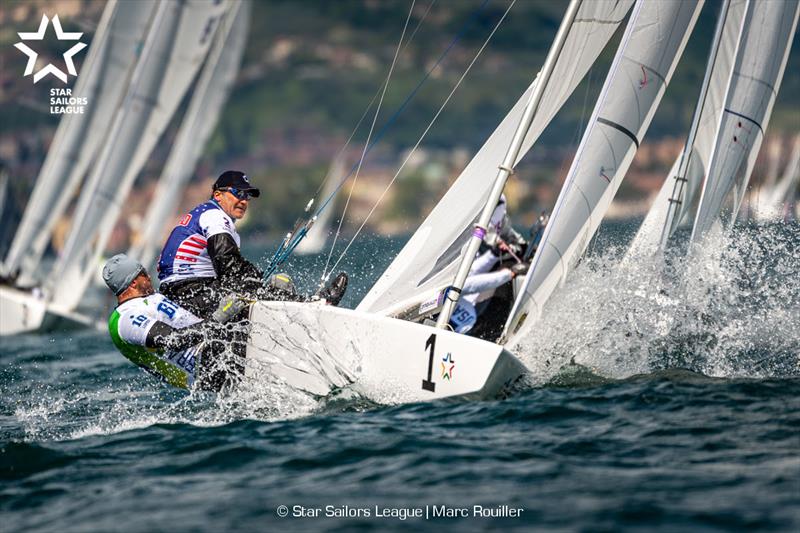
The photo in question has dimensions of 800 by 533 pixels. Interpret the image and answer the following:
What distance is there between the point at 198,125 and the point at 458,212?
41.0 ft

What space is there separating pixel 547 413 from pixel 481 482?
1320 millimetres

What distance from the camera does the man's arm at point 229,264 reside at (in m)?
6.68

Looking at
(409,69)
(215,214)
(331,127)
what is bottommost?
(215,214)

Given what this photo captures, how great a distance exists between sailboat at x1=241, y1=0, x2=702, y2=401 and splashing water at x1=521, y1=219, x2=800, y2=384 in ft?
1.52

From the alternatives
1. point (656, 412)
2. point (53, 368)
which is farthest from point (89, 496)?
point (53, 368)

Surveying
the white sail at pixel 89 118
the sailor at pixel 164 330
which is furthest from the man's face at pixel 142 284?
the white sail at pixel 89 118

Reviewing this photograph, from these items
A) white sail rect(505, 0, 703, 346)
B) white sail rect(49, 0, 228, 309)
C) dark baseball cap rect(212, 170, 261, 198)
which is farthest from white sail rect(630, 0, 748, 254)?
white sail rect(49, 0, 228, 309)

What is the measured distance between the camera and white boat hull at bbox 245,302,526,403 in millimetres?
6309

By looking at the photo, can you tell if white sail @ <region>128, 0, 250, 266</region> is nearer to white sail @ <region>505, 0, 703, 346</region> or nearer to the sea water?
the sea water

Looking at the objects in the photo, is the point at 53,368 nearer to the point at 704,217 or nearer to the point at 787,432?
the point at 704,217

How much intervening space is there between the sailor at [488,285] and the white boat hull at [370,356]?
218cm

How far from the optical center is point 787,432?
5531 millimetres

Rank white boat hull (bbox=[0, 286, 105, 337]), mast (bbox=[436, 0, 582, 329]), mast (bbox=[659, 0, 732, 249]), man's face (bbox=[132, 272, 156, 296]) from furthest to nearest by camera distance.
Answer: white boat hull (bbox=[0, 286, 105, 337]), mast (bbox=[659, 0, 732, 249]), mast (bbox=[436, 0, 582, 329]), man's face (bbox=[132, 272, 156, 296])

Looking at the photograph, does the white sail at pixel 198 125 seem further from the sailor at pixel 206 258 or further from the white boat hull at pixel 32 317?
the sailor at pixel 206 258
